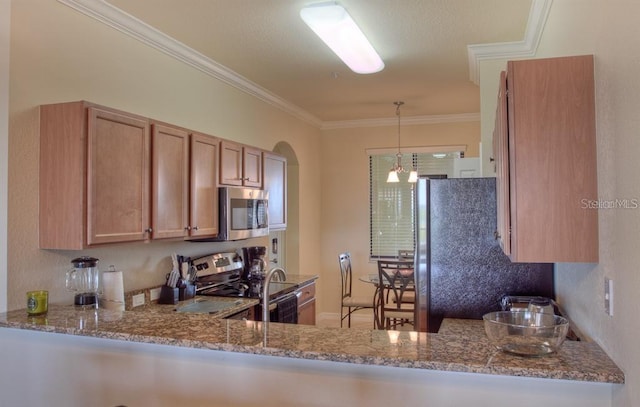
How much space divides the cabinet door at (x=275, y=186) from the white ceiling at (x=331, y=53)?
29.9 inches

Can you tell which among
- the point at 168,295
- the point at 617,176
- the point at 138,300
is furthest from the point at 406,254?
the point at 617,176

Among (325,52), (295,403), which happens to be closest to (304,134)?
(325,52)

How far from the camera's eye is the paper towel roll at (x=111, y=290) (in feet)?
8.18

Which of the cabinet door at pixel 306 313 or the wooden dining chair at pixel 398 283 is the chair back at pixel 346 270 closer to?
the wooden dining chair at pixel 398 283

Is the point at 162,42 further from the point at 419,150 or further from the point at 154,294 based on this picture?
the point at 419,150

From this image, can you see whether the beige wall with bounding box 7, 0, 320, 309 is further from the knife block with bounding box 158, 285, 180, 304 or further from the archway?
the archway

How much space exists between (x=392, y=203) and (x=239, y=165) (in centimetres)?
301

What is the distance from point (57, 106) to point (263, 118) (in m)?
2.54

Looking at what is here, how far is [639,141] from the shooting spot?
1.15 m

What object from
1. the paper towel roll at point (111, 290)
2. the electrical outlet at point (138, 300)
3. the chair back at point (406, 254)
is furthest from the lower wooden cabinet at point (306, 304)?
the paper towel roll at point (111, 290)

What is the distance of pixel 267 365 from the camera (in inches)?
63.1

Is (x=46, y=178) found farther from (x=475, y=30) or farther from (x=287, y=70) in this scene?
(x=475, y=30)

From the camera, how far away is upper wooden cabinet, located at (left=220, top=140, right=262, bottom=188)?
3293mm

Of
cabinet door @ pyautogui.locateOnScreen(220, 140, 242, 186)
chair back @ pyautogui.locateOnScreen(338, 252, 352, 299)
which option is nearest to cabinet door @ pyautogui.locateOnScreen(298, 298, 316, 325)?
chair back @ pyautogui.locateOnScreen(338, 252, 352, 299)
